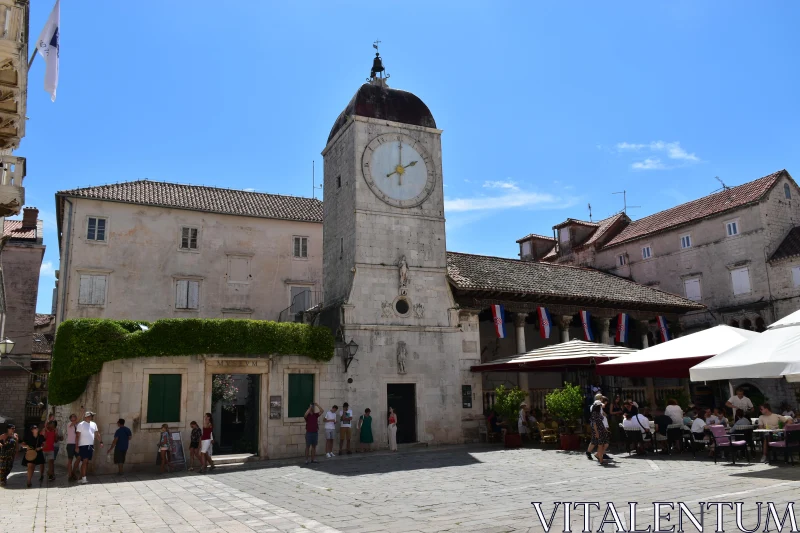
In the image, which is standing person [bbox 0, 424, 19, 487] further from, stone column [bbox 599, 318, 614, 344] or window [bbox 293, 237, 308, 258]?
stone column [bbox 599, 318, 614, 344]

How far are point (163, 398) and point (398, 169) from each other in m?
11.3

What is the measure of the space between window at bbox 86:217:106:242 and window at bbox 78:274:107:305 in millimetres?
1779

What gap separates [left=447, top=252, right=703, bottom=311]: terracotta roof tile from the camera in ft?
79.7

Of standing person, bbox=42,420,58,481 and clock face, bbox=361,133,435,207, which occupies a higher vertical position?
clock face, bbox=361,133,435,207

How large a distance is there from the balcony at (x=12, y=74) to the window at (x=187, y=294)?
56.1 feet

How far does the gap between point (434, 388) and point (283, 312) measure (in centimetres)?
1241

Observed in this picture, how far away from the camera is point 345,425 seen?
1914cm

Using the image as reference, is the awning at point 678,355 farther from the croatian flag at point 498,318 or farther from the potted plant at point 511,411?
the croatian flag at point 498,318

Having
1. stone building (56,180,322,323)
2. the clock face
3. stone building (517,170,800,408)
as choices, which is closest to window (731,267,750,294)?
stone building (517,170,800,408)

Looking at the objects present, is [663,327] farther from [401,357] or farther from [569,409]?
[401,357]

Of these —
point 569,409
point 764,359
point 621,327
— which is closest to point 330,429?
point 569,409

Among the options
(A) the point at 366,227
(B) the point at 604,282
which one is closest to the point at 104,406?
(A) the point at 366,227

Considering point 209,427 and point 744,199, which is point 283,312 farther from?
point 744,199

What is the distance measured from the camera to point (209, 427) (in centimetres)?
1647
